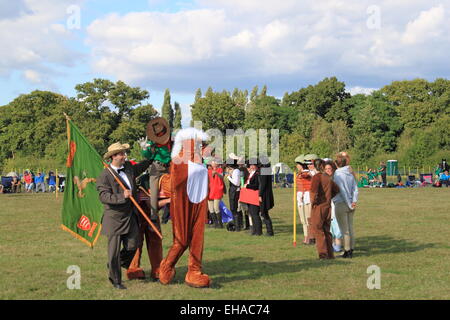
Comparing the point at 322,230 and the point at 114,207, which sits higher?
the point at 114,207

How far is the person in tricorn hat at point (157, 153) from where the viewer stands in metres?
8.12

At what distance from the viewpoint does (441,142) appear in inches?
2427

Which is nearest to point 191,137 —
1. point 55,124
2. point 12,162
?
point 12,162

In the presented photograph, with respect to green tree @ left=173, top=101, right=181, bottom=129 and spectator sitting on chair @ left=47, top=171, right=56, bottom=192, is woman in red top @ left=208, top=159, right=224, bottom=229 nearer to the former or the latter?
spectator sitting on chair @ left=47, top=171, right=56, bottom=192

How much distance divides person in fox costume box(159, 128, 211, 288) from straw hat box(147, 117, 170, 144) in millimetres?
278

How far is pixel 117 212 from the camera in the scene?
304 inches

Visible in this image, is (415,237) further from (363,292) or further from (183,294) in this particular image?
(183,294)

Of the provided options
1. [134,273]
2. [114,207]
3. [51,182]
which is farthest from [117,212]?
[51,182]

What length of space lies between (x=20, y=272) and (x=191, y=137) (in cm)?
358

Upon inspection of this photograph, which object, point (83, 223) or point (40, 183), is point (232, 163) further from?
point (40, 183)

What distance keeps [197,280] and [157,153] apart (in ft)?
6.68

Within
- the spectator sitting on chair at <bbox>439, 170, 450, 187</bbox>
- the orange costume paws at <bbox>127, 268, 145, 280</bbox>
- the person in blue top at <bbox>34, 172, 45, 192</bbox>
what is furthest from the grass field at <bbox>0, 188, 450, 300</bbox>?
the spectator sitting on chair at <bbox>439, 170, 450, 187</bbox>

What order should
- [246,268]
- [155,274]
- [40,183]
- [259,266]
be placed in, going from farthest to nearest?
1. [40,183]
2. [259,266]
3. [246,268]
4. [155,274]

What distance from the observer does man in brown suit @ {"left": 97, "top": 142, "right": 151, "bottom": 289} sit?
7.66 m
